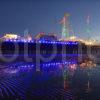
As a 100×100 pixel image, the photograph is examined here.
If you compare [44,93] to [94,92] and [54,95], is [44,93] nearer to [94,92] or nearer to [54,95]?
[54,95]

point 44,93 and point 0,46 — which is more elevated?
point 0,46

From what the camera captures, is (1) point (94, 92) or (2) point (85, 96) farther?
(1) point (94, 92)

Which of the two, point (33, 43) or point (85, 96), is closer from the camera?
point (85, 96)

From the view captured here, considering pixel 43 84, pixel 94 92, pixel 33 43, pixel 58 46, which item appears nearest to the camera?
pixel 94 92

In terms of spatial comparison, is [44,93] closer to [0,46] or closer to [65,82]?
[65,82]

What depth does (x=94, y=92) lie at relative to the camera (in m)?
22.0

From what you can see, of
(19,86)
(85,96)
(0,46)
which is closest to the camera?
(85,96)

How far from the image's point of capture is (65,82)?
90.3ft

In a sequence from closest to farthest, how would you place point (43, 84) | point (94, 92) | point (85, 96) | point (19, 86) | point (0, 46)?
1. point (85, 96)
2. point (94, 92)
3. point (19, 86)
4. point (43, 84)
5. point (0, 46)

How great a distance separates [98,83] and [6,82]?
8289mm

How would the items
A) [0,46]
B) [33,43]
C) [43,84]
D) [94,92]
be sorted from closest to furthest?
[94,92] → [43,84] → [0,46] → [33,43]

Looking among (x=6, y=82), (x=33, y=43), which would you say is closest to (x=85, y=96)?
(x=6, y=82)

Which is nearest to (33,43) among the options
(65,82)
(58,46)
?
(58,46)

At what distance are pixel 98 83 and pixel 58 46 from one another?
330ft
